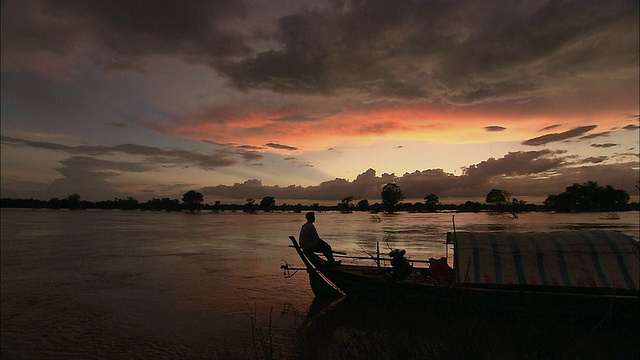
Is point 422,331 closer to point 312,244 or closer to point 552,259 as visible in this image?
point 552,259

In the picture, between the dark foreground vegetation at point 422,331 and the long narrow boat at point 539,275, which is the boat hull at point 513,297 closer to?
the long narrow boat at point 539,275

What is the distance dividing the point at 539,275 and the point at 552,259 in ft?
1.78

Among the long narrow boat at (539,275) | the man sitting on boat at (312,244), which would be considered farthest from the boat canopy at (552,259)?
the man sitting on boat at (312,244)

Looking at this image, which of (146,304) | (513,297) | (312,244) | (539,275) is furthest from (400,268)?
(146,304)

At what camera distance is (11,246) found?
92.8ft

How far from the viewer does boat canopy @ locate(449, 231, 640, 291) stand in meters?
8.72

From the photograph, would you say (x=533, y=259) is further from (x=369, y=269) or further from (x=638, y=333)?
(x=369, y=269)

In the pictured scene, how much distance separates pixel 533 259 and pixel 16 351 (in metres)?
13.0

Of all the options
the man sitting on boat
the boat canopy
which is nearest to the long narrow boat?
the boat canopy

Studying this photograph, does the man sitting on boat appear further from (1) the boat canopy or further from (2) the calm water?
(1) the boat canopy

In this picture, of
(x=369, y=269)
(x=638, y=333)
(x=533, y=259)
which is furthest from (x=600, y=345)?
(x=369, y=269)

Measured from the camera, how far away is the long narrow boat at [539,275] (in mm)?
8648

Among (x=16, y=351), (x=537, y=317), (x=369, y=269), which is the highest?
(x=369, y=269)

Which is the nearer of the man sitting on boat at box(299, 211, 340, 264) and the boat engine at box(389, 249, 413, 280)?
the boat engine at box(389, 249, 413, 280)
